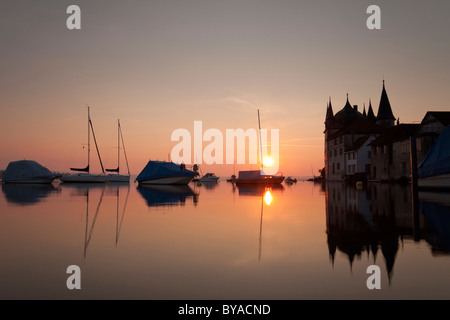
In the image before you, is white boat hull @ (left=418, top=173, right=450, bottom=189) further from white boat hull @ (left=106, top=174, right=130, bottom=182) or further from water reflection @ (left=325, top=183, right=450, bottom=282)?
white boat hull @ (left=106, top=174, right=130, bottom=182)

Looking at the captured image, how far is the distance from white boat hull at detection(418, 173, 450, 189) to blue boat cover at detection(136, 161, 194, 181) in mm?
44107

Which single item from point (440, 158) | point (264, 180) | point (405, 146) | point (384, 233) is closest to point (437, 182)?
point (440, 158)

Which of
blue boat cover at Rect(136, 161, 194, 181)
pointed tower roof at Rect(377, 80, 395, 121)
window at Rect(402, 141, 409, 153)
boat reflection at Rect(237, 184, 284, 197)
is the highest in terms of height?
pointed tower roof at Rect(377, 80, 395, 121)

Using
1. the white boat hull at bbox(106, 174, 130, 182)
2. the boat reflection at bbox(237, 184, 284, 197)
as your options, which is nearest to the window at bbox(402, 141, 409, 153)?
the boat reflection at bbox(237, 184, 284, 197)

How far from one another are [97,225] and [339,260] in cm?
1008

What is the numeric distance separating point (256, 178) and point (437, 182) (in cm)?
4276

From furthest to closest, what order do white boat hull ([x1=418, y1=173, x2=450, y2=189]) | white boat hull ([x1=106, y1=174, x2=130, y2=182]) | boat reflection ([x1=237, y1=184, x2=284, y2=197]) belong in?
1. white boat hull ([x1=106, y1=174, x2=130, y2=182])
2. boat reflection ([x1=237, y1=184, x2=284, y2=197])
3. white boat hull ([x1=418, y1=173, x2=450, y2=189])

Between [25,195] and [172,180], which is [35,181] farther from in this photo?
[25,195]

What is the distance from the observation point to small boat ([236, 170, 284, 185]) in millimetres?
75531

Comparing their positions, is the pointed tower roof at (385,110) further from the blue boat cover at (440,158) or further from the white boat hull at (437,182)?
the blue boat cover at (440,158)

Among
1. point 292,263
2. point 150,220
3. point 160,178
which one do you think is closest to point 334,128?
point 160,178

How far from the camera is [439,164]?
33469 mm

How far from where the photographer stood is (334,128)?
9500 cm
